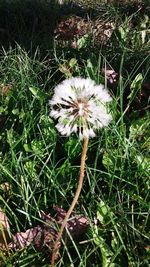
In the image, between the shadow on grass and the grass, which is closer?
the grass

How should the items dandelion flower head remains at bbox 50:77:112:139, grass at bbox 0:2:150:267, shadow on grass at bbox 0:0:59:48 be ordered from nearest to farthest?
dandelion flower head remains at bbox 50:77:112:139, grass at bbox 0:2:150:267, shadow on grass at bbox 0:0:59:48

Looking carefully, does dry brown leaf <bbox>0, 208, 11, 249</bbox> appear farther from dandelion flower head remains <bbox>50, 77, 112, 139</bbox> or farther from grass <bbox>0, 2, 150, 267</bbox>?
dandelion flower head remains <bbox>50, 77, 112, 139</bbox>

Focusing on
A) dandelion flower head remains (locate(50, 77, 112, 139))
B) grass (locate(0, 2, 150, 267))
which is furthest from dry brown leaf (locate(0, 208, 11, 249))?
dandelion flower head remains (locate(50, 77, 112, 139))

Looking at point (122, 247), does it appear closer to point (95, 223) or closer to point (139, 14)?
point (95, 223)

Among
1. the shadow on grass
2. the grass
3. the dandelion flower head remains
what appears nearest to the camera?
the dandelion flower head remains

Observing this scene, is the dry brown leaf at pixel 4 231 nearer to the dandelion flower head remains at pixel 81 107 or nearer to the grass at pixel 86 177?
the grass at pixel 86 177

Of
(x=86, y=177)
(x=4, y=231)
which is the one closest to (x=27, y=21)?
(x=86, y=177)

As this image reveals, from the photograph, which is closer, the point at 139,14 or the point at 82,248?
the point at 82,248

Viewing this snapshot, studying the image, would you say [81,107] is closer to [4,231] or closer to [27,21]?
[4,231]

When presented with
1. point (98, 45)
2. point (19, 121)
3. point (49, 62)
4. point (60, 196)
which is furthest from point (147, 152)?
point (98, 45)
